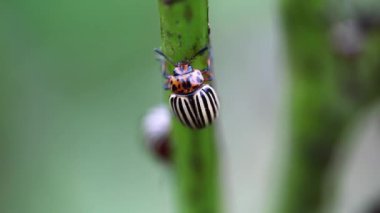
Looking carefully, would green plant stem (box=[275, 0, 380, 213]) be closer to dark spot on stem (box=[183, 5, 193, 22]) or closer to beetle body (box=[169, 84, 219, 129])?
beetle body (box=[169, 84, 219, 129])

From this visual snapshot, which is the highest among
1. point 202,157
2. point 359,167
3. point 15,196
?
point 202,157

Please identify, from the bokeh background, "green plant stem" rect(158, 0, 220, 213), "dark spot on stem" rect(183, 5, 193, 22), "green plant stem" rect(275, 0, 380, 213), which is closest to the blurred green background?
the bokeh background

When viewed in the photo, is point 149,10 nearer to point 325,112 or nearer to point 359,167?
point 359,167

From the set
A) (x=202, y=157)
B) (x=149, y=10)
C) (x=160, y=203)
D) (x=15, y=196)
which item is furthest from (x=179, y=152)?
(x=149, y=10)

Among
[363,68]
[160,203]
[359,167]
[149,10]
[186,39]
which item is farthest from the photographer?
[359,167]

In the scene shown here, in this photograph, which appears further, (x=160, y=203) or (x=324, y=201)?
(x=160, y=203)

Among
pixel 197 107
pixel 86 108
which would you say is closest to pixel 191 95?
pixel 197 107

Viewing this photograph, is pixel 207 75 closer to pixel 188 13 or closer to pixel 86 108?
pixel 188 13

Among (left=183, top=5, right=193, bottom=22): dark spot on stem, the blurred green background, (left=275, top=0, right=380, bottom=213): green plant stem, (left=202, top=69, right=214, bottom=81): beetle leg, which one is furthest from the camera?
the blurred green background
